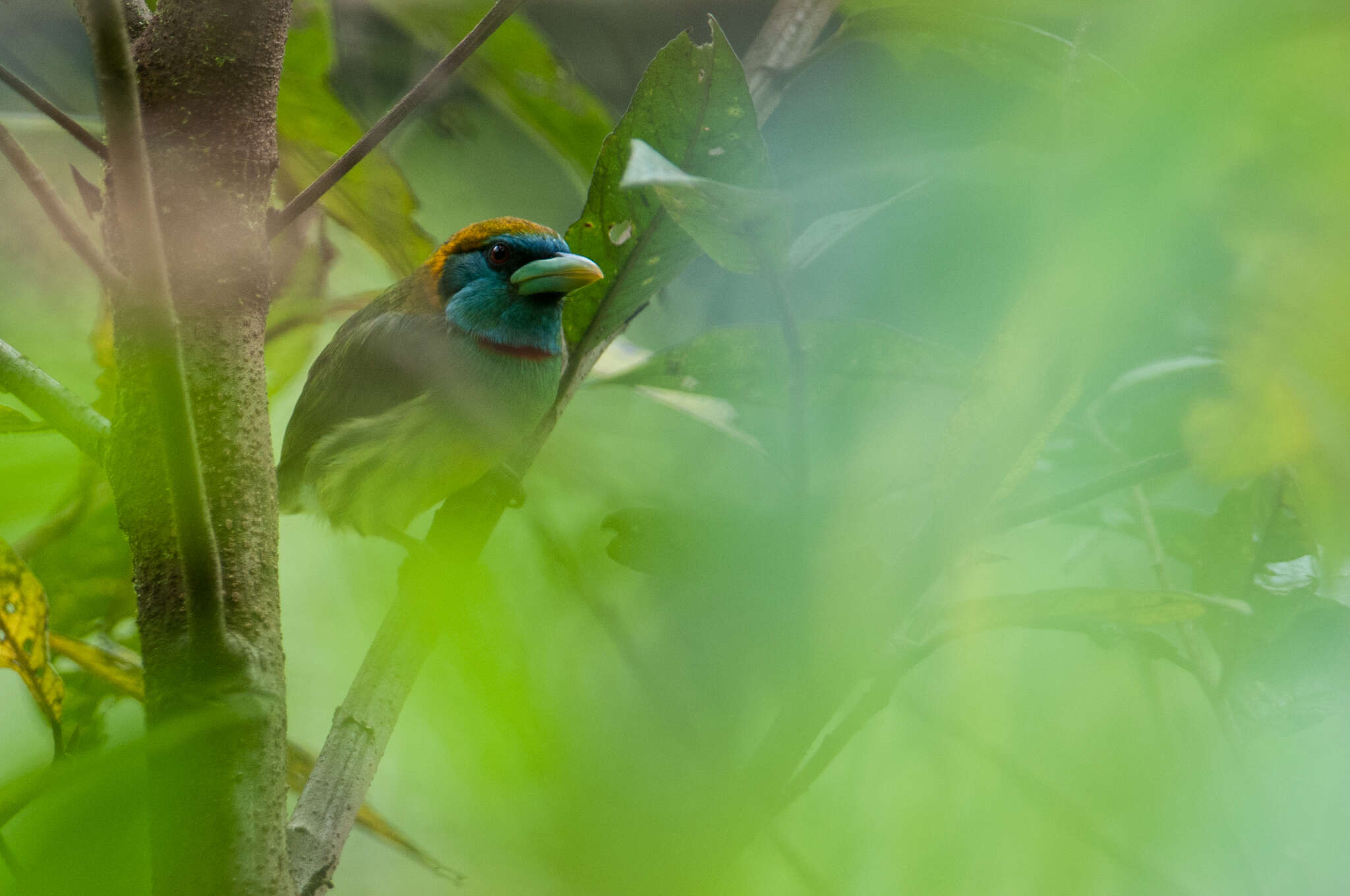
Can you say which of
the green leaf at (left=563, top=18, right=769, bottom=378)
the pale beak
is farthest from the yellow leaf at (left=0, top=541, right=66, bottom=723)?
the pale beak

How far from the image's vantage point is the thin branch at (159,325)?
26 cm

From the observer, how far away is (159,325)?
29cm

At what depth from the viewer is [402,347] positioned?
988 millimetres

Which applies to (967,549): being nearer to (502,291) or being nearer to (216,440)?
(216,440)

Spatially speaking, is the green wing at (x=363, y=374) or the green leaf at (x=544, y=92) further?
the green wing at (x=363, y=374)

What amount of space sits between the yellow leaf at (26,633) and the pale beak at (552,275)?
0.41m

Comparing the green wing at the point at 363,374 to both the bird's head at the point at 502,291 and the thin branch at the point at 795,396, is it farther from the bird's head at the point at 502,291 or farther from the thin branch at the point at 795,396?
the thin branch at the point at 795,396

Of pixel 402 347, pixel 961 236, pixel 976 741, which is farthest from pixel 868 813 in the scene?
pixel 402 347

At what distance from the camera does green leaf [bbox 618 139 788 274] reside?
36cm

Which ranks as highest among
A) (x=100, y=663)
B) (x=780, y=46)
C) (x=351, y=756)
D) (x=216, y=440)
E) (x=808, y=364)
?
(x=780, y=46)

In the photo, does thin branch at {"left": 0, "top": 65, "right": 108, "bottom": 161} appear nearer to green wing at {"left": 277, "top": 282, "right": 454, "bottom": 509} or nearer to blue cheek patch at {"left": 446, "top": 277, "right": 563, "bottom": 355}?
green wing at {"left": 277, "top": 282, "right": 454, "bottom": 509}

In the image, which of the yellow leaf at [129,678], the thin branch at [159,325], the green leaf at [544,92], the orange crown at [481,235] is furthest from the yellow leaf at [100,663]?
the orange crown at [481,235]

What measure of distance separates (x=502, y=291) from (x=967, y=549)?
82cm

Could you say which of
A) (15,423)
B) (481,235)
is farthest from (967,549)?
(481,235)
